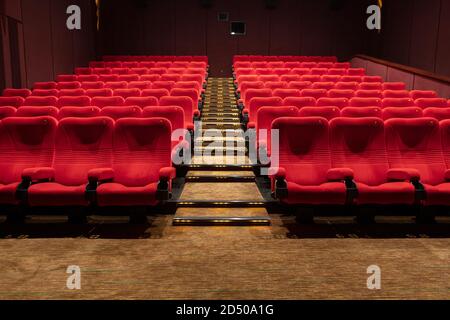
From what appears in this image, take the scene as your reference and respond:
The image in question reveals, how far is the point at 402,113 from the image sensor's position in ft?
11.1

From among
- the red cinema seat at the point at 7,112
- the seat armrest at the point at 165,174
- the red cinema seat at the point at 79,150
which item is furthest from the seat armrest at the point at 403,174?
the red cinema seat at the point at 7,112

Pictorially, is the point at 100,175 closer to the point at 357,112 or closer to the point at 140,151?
the point at 140,151

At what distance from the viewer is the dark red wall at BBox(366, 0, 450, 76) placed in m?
6.44

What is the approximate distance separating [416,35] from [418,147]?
17.0 ft

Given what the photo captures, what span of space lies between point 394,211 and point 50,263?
1.88 metres

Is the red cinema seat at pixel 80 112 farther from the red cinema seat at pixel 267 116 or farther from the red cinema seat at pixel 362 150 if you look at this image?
the red cinema seat at pixel 362 150

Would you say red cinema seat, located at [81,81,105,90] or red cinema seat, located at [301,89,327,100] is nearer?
red cinema seat, located at [301,89,327,100]

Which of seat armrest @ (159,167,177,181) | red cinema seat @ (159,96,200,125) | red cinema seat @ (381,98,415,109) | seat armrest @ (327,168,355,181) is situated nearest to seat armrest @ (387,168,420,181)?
seat armrest @ (327,168,355,181)

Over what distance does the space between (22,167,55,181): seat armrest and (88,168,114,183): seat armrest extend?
0.30 metres

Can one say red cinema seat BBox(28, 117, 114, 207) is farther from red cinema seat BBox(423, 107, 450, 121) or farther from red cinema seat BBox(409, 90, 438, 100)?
red cinema seat BBox(409, 90, 438, 100)

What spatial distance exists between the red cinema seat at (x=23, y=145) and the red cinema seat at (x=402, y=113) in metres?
2.20

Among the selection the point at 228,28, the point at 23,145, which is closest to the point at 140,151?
the point at 23,145

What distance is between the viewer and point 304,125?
2.82 meters
